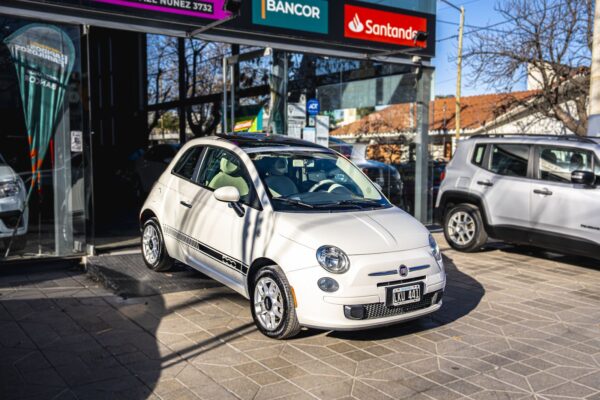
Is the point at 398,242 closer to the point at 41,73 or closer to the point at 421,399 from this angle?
the point at 421,399

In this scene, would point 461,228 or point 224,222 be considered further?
point 461,228

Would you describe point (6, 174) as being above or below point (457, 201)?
above

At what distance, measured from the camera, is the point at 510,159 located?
29.0 ft

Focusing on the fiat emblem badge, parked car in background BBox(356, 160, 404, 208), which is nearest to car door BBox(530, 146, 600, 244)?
parked car in background BBox(356, 160, 404, 208)

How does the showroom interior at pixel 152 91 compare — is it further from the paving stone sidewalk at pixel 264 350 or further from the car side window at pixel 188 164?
the car side window at pixel 188 164

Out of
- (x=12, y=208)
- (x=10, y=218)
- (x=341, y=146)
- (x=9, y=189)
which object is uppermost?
(x=341, y=146)

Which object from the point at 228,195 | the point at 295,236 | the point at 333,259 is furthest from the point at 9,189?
the point at 333,259

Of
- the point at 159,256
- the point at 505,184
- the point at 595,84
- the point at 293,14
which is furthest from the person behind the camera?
the point at 595,84

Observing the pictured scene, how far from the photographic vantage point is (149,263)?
24.1 feet

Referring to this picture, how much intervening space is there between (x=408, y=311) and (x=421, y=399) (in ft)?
3.63

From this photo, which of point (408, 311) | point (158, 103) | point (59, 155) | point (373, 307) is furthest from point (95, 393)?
point (158, 103)

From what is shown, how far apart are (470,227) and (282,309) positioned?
5.29 m

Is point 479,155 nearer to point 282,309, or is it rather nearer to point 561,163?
point 561,163

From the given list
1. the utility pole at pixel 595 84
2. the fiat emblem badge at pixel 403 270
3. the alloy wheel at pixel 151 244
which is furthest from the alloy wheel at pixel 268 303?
the utility pole at pixel 595 84
